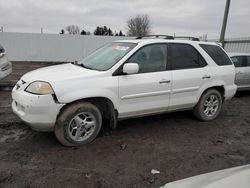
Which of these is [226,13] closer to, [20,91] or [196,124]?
[196,124]

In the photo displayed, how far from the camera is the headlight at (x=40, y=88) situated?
4.22m

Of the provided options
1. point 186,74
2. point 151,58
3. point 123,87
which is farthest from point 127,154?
point 186,74

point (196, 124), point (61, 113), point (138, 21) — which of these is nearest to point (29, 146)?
point (61, 113)

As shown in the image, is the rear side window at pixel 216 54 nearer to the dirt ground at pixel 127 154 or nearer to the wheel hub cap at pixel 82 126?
the dirt ground at pixel 127 154

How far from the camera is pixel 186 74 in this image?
548 cm

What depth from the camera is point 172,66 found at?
17.6 ft

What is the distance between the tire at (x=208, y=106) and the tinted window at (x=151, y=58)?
1.29m

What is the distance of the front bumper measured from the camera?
4.18 metres

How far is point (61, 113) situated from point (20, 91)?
0.78 meters

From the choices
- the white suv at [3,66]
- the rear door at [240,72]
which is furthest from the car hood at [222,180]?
the white suv at [3,66]

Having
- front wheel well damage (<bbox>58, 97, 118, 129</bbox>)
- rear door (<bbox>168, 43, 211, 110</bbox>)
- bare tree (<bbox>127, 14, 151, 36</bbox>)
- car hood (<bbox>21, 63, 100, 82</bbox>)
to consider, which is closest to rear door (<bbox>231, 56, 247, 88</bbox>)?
rear door (<bbox>168, 43, 211, 110</bbox>)

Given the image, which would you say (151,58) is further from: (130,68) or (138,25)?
(138,25)

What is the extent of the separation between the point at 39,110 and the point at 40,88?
13.4 inches

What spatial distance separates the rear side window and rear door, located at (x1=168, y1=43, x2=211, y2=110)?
0.30 meters
